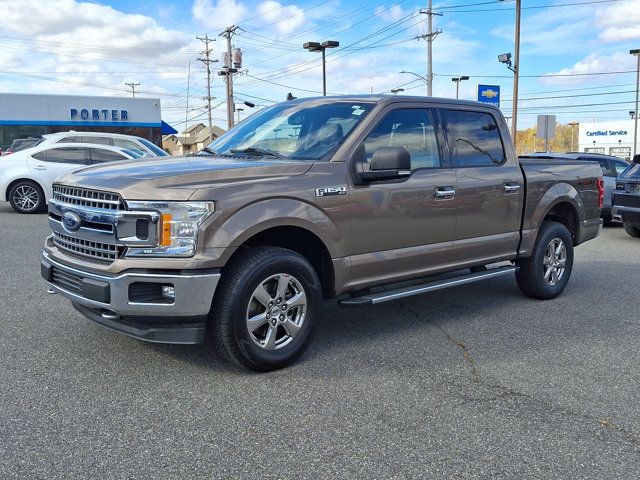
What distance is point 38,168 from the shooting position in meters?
13.5

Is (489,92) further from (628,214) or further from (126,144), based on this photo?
(126,144)

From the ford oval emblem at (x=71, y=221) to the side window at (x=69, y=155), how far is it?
1031 cm

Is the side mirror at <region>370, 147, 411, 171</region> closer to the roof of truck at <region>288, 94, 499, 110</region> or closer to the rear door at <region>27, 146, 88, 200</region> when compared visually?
the roof of truck at <region>288, 94, 499, 110</region>

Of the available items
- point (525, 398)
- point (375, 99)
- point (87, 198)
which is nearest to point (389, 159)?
point (375, 99)

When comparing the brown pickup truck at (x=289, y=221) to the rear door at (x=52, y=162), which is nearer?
the brown pickup truck at (x=289, y=221)

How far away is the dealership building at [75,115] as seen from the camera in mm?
33125

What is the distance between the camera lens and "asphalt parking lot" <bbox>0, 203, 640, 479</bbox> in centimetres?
304

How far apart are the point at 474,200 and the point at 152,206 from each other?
9.91 ft

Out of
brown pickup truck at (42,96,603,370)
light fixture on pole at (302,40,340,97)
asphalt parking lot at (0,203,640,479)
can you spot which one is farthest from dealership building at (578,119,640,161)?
asphalt parking lot at (0,203,640,479)

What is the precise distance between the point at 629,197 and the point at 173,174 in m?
9.49

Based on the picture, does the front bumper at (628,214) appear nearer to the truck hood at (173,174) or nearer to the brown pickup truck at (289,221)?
the brown pickup truck at (289,221)

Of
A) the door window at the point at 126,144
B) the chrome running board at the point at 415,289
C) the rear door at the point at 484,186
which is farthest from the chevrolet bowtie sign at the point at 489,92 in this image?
the chrome running board at the point at 415,289

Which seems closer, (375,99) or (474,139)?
(375,99)

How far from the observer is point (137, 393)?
3814mm
